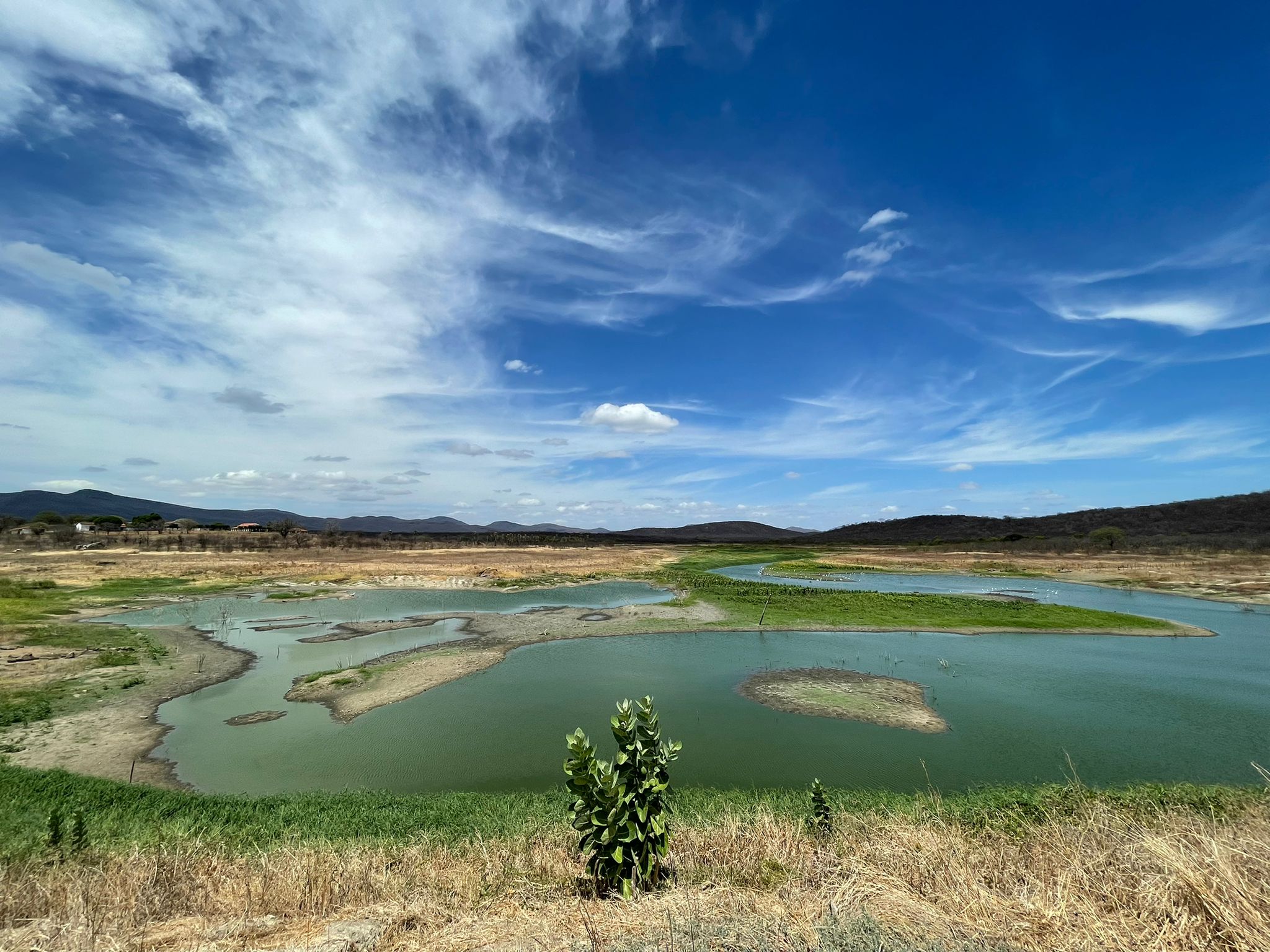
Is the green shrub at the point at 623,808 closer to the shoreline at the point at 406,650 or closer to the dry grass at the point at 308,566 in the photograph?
the shoreline at the point at 406,650

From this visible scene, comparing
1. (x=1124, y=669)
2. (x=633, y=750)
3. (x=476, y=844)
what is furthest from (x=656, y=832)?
(x=1124, y=669)

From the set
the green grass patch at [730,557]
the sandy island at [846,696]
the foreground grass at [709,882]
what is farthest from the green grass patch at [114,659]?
the green grass patch at [730,557]

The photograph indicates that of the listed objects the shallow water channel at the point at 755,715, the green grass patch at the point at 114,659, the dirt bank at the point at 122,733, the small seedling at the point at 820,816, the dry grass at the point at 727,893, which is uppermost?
the dry grass at the point at 727,893

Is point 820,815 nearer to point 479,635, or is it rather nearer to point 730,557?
point 479,635

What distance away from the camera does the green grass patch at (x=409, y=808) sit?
31.7ft

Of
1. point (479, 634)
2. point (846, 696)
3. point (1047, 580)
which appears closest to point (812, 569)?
point (1047, 580)

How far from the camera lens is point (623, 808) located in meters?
6.75

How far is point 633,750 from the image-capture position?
6922 mm

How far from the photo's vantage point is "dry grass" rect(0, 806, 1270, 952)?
4.93 metres

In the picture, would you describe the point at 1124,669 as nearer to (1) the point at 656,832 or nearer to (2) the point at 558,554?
(1) the point at 656,832

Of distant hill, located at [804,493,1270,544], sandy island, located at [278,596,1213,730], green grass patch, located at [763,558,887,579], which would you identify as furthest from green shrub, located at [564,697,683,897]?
distant hill, located at [804,493,1270,544]

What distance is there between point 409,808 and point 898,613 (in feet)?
110

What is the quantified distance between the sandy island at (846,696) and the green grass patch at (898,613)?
10.3 meters

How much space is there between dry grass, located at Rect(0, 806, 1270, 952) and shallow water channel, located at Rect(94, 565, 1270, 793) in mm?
6341
